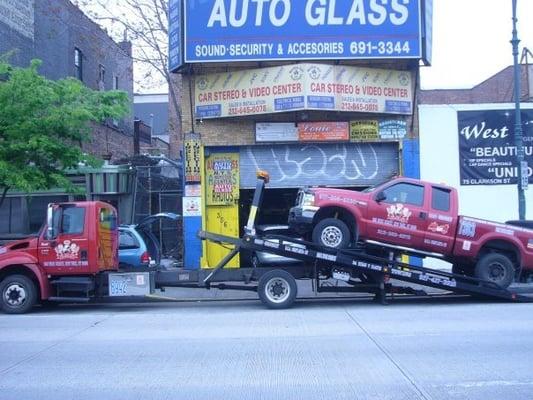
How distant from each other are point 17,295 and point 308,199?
596 cm

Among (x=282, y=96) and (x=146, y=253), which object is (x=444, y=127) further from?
(x=146, y=253)

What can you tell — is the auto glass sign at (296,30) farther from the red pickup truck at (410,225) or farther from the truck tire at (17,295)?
the truck tire at (17,295)

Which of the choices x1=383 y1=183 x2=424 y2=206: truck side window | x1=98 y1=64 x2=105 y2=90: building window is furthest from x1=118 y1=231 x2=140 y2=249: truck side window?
x1=98 y1=64 x2=105 y2=90: building window

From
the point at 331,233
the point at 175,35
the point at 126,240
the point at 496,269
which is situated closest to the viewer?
the point at 331,233

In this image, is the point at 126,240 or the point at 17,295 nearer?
the point at 17,295

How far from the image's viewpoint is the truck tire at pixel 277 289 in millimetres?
13062

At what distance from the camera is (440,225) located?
13.0 meters

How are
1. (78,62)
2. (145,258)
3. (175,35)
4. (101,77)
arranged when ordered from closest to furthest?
(145,258) < (175,35) < (78,62) < (101,77)

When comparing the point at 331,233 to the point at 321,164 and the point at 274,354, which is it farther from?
the point at 321,164

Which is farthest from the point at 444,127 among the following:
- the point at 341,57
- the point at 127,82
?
the point at 127,82

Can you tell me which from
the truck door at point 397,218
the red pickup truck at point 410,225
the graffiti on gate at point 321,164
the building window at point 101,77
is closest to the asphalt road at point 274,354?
the red pickup truck at point 410,225

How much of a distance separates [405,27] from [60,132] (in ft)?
32.4

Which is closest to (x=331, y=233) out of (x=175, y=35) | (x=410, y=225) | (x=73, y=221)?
(x=410, y=225)

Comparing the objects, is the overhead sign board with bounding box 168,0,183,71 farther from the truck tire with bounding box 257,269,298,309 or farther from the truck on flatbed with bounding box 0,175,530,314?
the truck tire with bounding box 257,269,298,309
